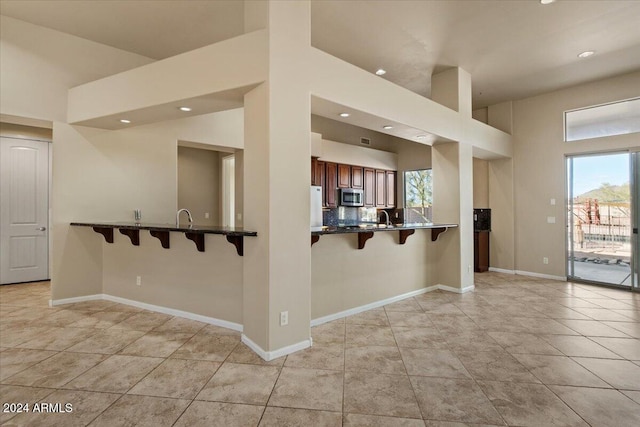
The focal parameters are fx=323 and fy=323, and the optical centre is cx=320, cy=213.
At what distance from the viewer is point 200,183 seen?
6.60 m

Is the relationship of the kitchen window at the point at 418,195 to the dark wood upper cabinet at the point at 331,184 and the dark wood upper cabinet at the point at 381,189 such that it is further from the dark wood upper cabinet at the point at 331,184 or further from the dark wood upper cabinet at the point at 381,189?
the dark wood upper cabinet at the point at 331,184

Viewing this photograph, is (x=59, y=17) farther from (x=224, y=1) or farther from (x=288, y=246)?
(x=288, y=246)

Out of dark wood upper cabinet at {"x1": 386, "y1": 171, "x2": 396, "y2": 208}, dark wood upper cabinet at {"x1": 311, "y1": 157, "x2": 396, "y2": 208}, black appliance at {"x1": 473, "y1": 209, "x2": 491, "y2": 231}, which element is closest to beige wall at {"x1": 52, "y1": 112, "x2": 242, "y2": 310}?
dark wood upper cabinet at {"x1": 311, "y1": 157, "x2": 396, "y2": 208}

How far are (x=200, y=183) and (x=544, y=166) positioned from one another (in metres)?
6.63

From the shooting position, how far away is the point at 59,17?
145 inches

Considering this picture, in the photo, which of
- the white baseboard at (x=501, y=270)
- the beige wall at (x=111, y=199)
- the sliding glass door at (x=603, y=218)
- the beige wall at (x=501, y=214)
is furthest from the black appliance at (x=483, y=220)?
the beige wall at (x=111, y=199)

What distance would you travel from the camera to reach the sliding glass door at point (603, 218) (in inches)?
200

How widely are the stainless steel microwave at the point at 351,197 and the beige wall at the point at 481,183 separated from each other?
8.04 ft

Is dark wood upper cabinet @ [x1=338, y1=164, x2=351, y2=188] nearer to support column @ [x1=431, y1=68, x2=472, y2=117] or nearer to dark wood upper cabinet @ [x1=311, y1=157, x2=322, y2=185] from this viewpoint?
dark wood upper cabinet @ [x1=311, y1=157, x2=322, y2=185]

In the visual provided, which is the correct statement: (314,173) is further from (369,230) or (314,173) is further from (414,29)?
(414,29)

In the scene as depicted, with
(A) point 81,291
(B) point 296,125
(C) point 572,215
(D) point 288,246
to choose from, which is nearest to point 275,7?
(B) point 296,125

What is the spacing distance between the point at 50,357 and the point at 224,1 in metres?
3.63

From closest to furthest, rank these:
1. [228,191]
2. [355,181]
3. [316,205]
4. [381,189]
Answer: [316,205] → [228,191] → [355,181] → [381,189]

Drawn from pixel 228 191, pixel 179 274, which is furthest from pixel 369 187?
pixel 179 274
